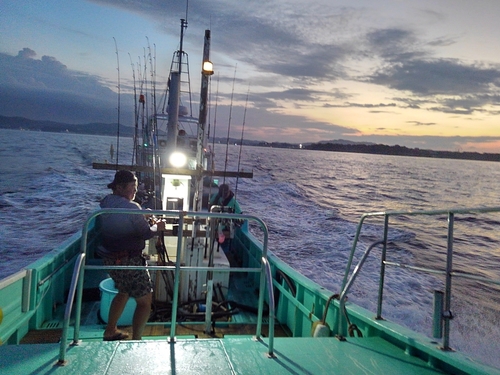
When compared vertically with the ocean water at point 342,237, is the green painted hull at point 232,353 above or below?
above

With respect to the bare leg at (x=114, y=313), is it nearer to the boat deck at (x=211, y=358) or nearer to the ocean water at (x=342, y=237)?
the boat deck at (x=211, y=358)

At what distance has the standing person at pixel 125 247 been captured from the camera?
379 cm

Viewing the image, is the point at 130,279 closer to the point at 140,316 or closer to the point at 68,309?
the point at 140,316

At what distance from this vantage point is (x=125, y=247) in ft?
12.6

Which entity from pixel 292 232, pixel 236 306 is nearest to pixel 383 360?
pixel 236 306

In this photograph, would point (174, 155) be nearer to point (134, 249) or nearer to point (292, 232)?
point (134, 249)

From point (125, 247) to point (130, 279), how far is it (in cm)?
34

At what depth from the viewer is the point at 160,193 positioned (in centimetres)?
643

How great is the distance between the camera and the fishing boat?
305cm

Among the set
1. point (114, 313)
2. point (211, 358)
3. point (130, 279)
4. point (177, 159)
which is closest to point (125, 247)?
point (130, 279)

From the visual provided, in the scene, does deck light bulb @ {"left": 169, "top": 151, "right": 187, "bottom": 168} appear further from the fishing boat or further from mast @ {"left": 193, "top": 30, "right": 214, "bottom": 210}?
mast @ {"left": 193, "top": 30, "right": 214, "bottom": 210}

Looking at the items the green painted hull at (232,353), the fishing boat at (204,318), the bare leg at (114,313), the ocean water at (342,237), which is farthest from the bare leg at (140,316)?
the ocean water at (342,237)

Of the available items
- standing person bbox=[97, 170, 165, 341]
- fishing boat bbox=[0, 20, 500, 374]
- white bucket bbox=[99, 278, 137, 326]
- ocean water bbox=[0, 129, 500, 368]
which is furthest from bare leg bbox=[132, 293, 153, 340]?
ocean water bbox=[0, 129, 500, 368]

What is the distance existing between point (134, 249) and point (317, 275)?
893 cm
